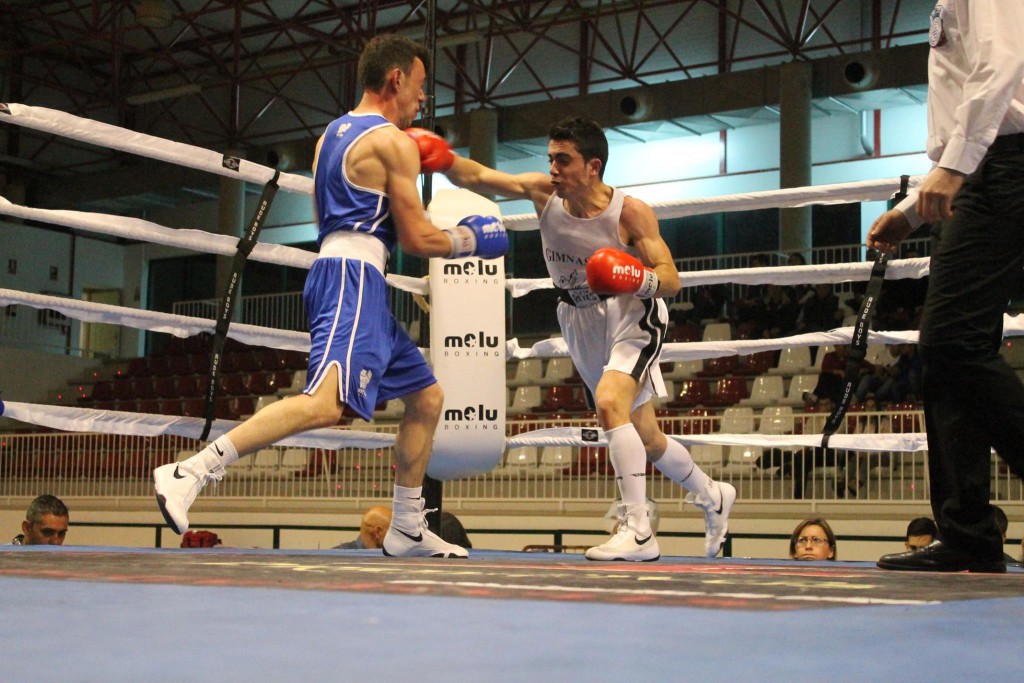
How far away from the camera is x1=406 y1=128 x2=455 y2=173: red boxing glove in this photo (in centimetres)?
306

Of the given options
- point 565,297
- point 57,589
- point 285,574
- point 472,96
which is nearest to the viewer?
point 57,589

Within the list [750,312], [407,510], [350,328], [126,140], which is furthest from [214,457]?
[750,312]

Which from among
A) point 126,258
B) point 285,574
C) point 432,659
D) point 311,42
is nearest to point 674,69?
point 311,42

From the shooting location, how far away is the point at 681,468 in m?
3.47

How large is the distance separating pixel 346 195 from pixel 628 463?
98 centimetres

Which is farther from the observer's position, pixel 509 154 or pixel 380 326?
pixel 509 154

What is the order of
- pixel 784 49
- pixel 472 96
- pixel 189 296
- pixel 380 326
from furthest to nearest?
pixel 189 296, pixel 472 96, pixel 784 49, pixel 380 326

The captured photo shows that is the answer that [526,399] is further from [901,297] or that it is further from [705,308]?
[901,297]

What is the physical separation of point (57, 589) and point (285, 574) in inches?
16.9

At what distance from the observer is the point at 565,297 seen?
11.3 ft

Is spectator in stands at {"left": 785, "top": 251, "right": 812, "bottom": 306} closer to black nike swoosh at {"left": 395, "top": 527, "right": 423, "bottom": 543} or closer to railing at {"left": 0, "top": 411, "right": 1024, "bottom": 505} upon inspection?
railing at {"left": 0, "top": 411, "right": 1024, "bottom": 505}

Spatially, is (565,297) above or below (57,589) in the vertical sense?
above

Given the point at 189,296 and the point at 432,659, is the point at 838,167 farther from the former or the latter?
the point at 432,659

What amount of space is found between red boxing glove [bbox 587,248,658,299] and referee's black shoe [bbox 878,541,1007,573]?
106cm
